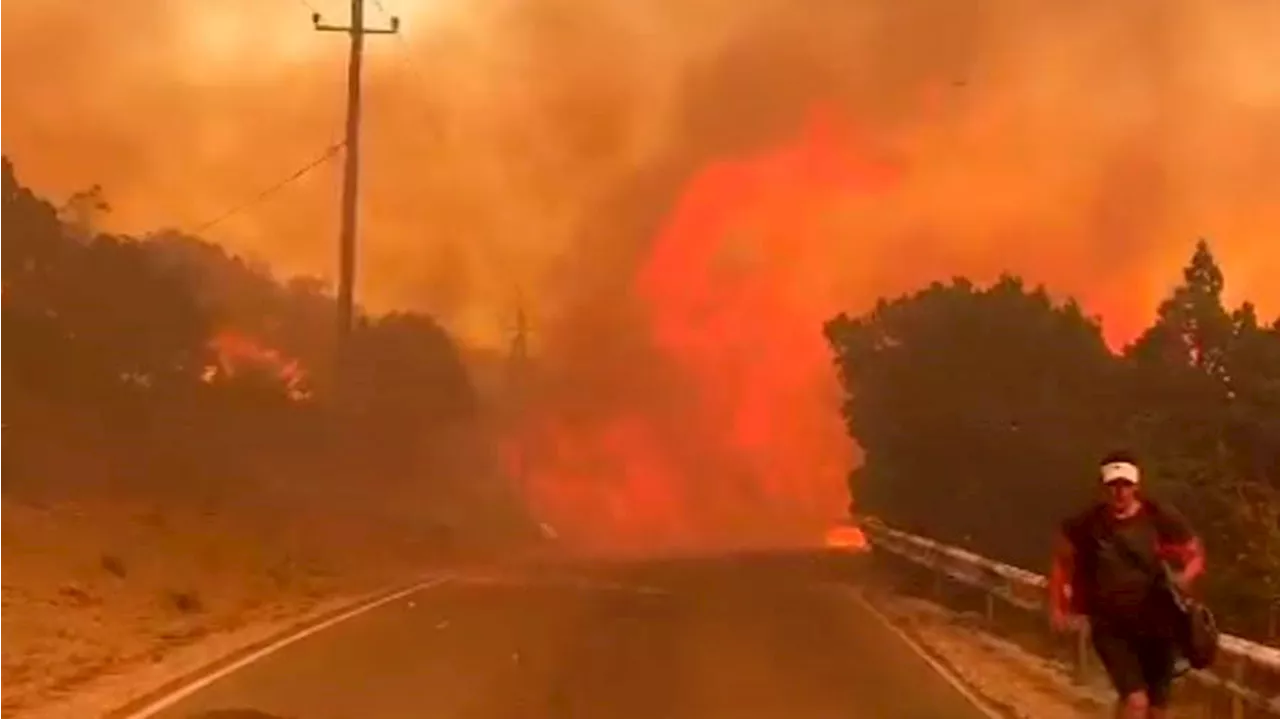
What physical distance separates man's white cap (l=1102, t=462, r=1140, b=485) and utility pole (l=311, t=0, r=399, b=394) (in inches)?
1101

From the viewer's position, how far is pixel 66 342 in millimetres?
39344

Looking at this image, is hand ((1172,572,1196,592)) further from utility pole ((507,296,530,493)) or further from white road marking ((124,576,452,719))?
utility pole ((507,296,530,493))

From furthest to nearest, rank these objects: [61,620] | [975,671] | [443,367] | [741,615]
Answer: [443,367]
[741,615]
[61,620]
[975,671]

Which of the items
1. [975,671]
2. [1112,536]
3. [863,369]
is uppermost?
[863,369]

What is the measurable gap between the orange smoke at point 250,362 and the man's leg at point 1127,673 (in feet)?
124

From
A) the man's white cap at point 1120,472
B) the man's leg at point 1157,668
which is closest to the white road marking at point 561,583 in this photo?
the man's leg at point 1157,668

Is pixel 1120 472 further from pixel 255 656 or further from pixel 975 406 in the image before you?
pixel 975 406

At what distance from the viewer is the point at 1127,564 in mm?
8914

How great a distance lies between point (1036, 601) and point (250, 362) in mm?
33248

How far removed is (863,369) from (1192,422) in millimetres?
8522

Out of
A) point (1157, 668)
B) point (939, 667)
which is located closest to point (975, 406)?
point (939, 667)

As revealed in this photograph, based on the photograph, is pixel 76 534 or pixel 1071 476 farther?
pixel 1071 476

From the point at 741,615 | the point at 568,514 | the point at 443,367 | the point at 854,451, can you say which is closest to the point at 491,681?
the point at 741,615

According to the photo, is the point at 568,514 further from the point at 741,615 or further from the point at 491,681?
the point at 491,681
